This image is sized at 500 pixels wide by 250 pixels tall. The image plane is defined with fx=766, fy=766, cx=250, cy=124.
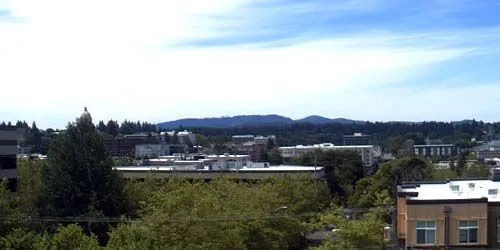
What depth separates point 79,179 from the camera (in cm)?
5556

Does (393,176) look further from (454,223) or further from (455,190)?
(454,223)

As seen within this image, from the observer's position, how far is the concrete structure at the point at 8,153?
66750mm

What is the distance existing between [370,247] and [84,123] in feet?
104

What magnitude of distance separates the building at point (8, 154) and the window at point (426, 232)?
42.7 m

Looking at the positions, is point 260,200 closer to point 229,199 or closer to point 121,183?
point 229,199

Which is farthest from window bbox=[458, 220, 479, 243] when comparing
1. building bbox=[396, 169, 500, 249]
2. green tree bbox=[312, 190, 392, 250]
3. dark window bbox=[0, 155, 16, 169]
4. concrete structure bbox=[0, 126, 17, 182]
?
dark window bbox=[0, 155, 16, 169]

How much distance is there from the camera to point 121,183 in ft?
185

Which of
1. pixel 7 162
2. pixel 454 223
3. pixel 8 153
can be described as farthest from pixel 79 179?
pixel 454 223

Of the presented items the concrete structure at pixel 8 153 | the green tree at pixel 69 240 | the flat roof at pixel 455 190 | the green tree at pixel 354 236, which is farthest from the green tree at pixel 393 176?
the green tree at pixel 69 240

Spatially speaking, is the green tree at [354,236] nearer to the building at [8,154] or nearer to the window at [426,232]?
the window at [426,232]

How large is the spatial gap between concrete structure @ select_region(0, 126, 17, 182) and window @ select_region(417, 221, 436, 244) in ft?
142

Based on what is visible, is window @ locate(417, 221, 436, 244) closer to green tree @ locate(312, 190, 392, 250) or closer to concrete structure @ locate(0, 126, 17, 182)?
green tree @ locate(312, 190, 392, 250)

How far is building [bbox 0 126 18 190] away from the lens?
2616 inches

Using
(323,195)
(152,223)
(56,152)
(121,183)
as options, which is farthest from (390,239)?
(323,195)
